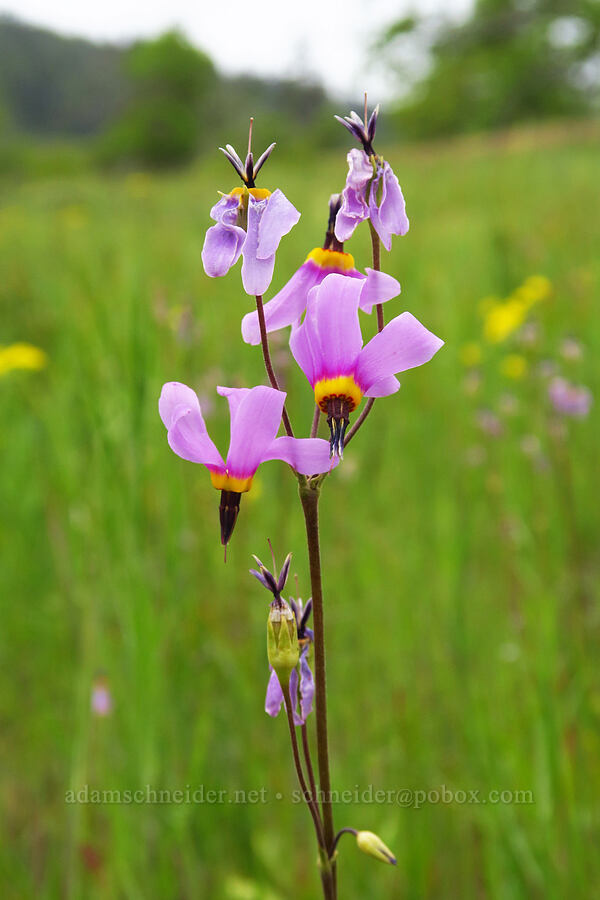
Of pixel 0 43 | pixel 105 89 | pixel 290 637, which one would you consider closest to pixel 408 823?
pixel 290 637

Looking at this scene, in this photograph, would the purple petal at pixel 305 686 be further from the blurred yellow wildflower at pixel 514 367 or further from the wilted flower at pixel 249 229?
the blurred yellow wildflower at pixel 514 367

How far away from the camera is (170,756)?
101 centimetres

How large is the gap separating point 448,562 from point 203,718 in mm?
509

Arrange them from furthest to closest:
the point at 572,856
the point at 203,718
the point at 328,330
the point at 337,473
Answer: the point at 337,473
the point at 203,718
the point at 572,856
the point at 328,330

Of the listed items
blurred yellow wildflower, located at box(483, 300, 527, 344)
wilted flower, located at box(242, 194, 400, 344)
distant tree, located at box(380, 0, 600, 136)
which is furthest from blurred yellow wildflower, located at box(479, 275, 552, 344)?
distant tree, located at box(380, 0, 600, 136)

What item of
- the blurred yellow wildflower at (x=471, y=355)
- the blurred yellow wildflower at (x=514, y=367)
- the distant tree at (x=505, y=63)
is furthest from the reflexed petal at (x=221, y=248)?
the distant tree at (x=505, y=63)

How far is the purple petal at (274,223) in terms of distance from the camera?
14.6 inches

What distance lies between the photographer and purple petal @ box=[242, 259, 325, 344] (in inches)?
17.0

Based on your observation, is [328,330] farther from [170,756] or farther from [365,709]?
[365,709]

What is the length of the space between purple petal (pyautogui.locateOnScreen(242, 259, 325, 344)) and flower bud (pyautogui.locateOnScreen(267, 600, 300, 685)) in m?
0.16

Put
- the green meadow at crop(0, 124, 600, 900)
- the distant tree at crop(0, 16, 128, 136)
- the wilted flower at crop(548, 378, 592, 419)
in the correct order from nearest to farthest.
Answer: the green meadow at crop(0, 124, 600, 900) < the wilted flower at crop(548, 378, 592, 419) < the distant tree at crop(0, 16, 128, 136)

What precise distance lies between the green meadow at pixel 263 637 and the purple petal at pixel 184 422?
383 millimetres

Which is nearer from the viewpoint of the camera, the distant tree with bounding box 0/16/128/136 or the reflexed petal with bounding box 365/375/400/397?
the reflexed petal with bounding box 365/375/400/397

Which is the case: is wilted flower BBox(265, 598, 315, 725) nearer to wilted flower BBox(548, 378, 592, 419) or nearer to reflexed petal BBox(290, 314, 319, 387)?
reflexed petal BBox(290, 314, 319, 387)
